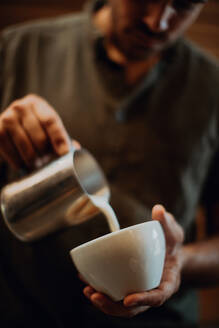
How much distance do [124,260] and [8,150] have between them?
258 mm

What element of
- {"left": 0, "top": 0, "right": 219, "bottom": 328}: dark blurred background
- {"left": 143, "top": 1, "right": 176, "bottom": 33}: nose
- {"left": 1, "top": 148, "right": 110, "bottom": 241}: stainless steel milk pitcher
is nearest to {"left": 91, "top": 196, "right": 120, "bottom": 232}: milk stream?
{"left": 1, "top": 148, "right": 110, "bottom": 241}: stainless steel milk pitcher

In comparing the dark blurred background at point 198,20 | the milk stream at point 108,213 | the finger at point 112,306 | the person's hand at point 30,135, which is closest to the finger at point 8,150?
the person's hand at point 30,135

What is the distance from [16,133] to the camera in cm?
51

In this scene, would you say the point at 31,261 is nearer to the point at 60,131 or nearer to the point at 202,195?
the point at 60,131

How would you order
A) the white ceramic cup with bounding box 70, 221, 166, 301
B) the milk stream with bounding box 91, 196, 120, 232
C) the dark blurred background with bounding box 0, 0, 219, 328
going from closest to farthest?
the white ceramic cup with bounding box 70, 221, 166, 301 → the milk stream with bounding box 91, 196, 120, 232 → the dark blurred background with bounding box 0, 0, 219, 328

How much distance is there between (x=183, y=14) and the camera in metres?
0.61

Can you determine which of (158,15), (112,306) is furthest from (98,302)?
(158,15)

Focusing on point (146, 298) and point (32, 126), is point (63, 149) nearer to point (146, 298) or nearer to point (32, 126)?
point (32, 126)

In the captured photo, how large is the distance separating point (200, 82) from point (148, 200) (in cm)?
34

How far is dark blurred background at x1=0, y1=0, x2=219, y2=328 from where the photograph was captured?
98 centimetres

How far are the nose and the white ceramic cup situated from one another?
1.21ft

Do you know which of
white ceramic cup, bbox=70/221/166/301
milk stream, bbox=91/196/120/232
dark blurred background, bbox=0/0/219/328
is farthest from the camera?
dark blurred background, bbox=0/0/219/328

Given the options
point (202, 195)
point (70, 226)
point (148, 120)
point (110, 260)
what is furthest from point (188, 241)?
point (110, 260)

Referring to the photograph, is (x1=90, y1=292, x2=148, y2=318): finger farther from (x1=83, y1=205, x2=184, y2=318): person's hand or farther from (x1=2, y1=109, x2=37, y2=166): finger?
(x1=2, y1=109, x2=37, y2=166): finger
